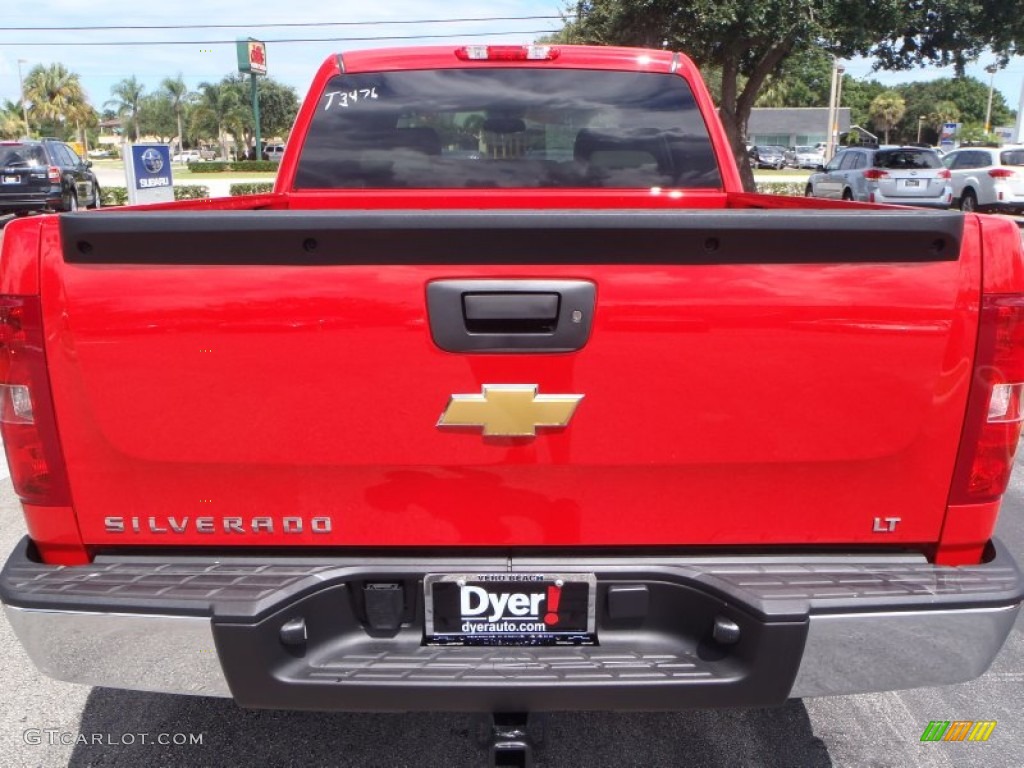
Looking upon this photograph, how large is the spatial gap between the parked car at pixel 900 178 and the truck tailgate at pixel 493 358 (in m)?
19.4

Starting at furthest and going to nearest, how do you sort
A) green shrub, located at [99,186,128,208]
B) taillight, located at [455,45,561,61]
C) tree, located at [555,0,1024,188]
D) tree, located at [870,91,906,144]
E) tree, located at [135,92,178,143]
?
tree, located at [135,92,178,143] < tree, located at [870,91,906,144] < green shrub, located at [99,186,128,208] < tree, located at [555,0,1024,188] < taillight, located at [455,45,561,61]

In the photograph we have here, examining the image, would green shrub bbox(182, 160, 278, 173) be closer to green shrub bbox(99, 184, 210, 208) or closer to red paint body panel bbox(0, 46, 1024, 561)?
green shrub bbox(99, 184, 210, 208)

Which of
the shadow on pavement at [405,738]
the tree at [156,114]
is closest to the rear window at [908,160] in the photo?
the shadow on pavement at [405,738]

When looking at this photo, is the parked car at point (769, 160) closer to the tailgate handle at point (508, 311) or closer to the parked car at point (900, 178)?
the parked car at point (900, 178)

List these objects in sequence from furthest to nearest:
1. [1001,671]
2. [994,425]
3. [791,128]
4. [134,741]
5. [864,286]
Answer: [791,128]
[1001,671]
[134,741]
[994,425]
[864,286]

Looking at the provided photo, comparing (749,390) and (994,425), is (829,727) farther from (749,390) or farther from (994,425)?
(749,390)

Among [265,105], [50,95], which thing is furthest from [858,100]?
[50,95]

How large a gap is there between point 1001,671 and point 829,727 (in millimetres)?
869

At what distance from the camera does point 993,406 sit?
1.96 meters

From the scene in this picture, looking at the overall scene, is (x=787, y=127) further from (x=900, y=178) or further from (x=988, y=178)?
(x=900, y=178)

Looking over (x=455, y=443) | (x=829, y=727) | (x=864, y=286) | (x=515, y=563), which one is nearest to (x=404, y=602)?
(x=515, y=563)

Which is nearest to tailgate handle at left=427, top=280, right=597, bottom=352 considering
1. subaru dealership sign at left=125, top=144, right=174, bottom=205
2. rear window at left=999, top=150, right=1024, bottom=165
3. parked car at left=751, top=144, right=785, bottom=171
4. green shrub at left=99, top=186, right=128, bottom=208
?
subaru dealership sign at left=125, top=144, right=174, bottom=205

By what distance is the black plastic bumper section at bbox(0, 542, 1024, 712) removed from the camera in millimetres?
1911

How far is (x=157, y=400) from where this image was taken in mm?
1901
